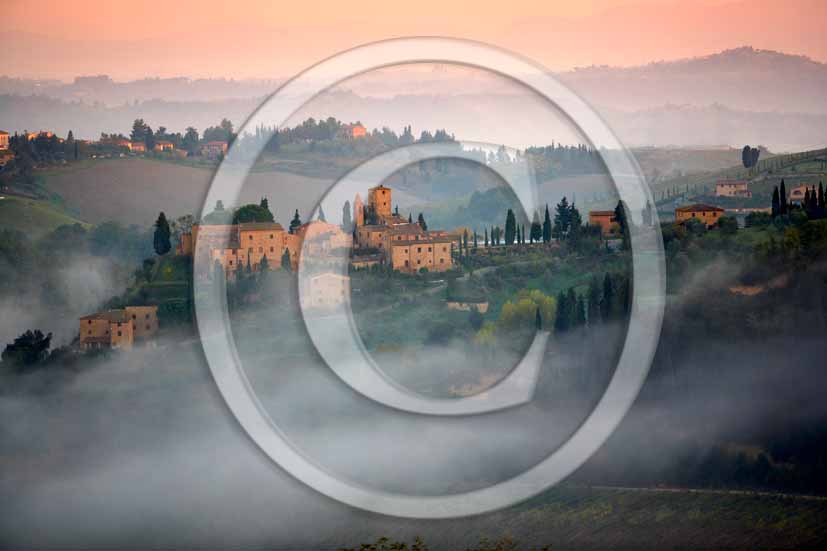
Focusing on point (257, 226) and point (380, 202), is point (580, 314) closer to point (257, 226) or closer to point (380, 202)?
point (380, 202)

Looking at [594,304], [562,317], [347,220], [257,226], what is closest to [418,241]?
[347,220]

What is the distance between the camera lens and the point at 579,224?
115 ft

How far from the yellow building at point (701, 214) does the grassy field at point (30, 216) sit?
18943mm

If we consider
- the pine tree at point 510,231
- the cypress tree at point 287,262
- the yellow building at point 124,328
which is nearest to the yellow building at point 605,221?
the pine tree at point 510,231

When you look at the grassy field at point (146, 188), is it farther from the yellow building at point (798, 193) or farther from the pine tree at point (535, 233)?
the yellow building at point (798, 193)

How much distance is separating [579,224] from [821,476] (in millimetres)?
9368

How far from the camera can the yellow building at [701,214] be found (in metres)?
35.9

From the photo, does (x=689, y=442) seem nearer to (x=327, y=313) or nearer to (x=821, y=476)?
(x=821, y=476)

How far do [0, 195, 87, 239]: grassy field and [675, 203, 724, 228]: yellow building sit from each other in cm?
1894

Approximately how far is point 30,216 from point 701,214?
67.0 feet

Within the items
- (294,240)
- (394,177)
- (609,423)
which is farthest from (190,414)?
(394,177)

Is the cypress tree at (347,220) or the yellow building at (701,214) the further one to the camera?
the yellow building at (701,214)

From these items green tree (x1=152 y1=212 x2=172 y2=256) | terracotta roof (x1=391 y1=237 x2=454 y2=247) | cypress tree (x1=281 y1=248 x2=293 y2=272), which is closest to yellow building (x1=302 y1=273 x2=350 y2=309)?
cypress tree (x1=281 y1=248 x2=293 y2=272)

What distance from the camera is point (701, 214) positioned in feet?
118
